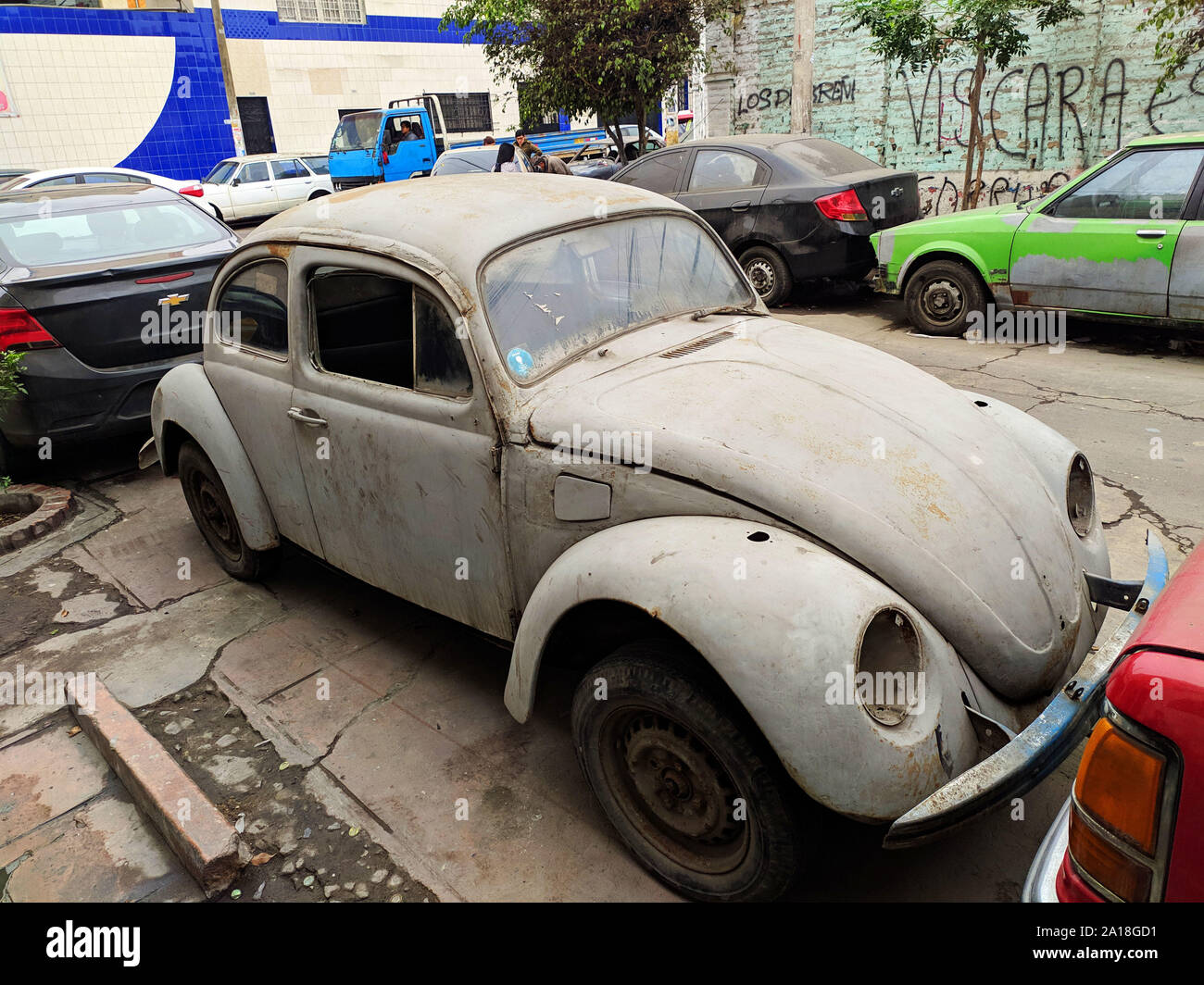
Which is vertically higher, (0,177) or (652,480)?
(0,177)

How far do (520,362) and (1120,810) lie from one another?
6.72 feet

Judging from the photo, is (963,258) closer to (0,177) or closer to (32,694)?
(32,694)

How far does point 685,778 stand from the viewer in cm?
242

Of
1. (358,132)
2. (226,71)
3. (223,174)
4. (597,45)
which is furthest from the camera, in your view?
(226,71)

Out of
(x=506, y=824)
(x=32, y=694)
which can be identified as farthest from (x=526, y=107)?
(x=506, y=824)

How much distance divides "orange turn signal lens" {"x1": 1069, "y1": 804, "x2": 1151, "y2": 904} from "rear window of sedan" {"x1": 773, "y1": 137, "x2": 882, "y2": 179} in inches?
325

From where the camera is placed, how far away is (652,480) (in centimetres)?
253

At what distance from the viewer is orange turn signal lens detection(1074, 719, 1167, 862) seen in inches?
55.0

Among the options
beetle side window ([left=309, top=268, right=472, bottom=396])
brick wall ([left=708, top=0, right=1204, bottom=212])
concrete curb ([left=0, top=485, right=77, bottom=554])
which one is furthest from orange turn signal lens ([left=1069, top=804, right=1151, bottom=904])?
brick wall ([left=708, top=0, right=1204, bottom=212])

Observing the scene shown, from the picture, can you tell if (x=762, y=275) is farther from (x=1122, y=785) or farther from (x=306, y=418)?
(x=1122, y=785)

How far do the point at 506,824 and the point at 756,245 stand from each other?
7.54 metres

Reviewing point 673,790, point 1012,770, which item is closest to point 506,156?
point 673,790

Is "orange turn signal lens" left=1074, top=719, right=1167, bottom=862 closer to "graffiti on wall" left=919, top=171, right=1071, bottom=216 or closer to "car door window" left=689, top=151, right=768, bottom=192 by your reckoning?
"car door window" left=689, top=151, right=768, bottom=192

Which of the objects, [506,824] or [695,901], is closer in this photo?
[695,901]
